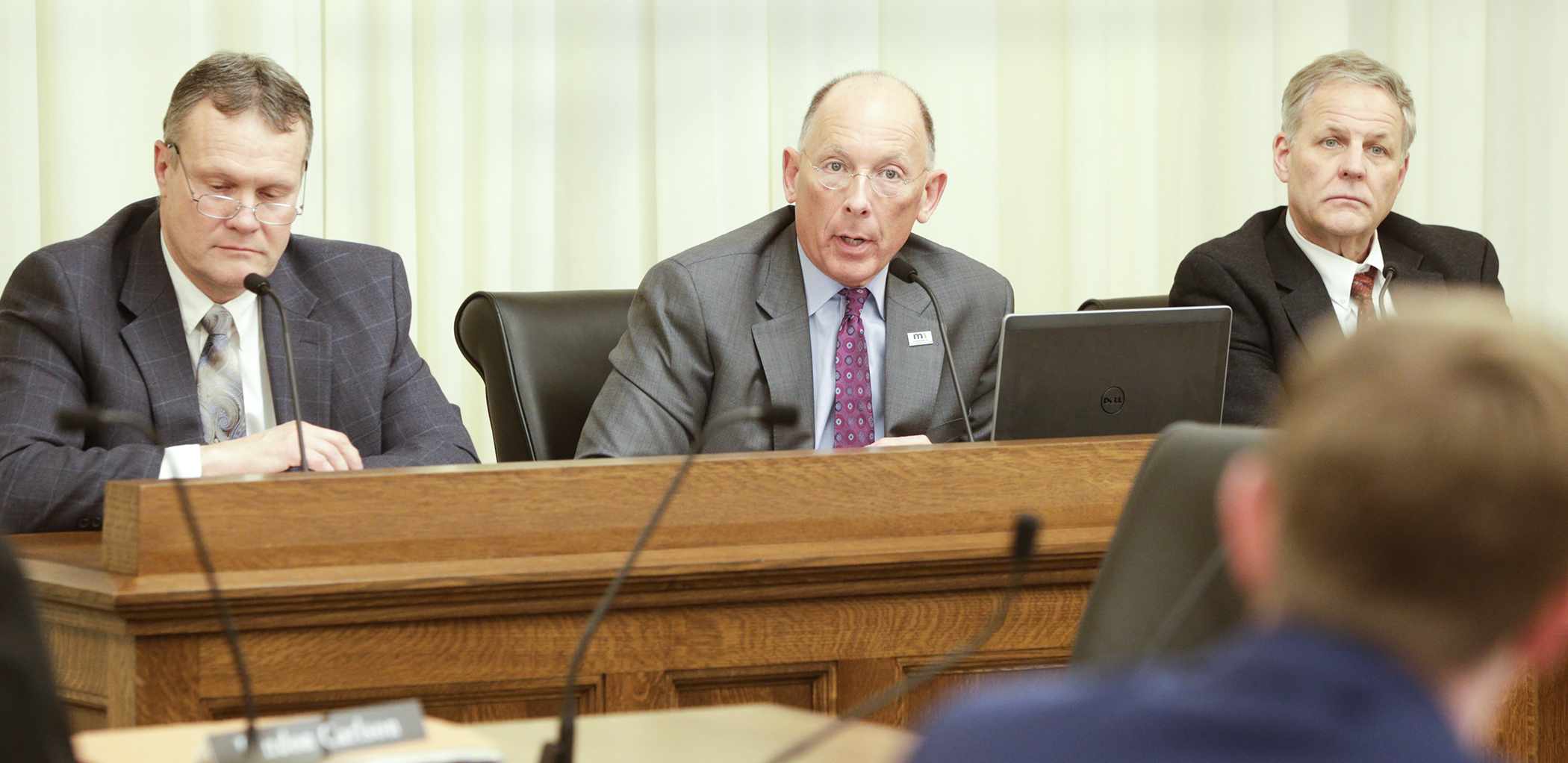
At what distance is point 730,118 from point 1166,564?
2.73 meters

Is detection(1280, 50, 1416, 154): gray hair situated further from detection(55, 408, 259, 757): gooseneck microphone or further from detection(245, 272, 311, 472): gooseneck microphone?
detection(55, 408, 259, 757): gooseneck microphone

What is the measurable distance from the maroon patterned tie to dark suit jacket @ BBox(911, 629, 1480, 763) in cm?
209

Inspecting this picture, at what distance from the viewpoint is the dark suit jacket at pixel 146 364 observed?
7.43ft

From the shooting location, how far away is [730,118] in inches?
153

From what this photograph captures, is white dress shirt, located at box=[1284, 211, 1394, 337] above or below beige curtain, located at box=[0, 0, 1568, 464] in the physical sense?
below

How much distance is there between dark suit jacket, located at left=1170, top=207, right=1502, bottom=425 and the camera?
9.55 ft

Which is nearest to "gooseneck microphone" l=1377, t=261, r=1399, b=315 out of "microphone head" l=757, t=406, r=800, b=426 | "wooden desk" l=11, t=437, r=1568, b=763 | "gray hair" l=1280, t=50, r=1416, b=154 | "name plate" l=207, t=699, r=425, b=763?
"gray hair" l=1280, t=50, r=1416, b=154

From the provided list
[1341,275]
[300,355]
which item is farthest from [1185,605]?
[1341,275]

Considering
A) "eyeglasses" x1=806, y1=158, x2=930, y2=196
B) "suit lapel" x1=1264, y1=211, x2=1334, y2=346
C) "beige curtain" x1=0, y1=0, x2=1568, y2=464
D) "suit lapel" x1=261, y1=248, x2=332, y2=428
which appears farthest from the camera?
"beige curtain" x1=0, y1=0, x2=1568, y2=464

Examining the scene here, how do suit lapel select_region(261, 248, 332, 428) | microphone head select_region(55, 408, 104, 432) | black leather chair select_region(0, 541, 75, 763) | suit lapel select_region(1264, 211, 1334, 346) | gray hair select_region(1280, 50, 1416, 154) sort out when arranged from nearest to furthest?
black leather chair select_region(0, 541, 75, 763) → microphone head select_region(55, 408, 104, 432) → suit lapel select_region(261, 248, 332, 428) → suit lapel select_region(1264, 211, 1334, 346) → gray hair select_region(1280, 50, 1416, 154)

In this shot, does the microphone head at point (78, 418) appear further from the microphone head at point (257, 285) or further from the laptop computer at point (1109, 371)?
the laptop computer at point (1109, 371)

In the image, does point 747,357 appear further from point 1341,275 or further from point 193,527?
point 193,527

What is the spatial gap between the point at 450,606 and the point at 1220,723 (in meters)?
1.19

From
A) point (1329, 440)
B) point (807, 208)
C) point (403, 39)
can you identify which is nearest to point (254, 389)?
point (807, 208)
